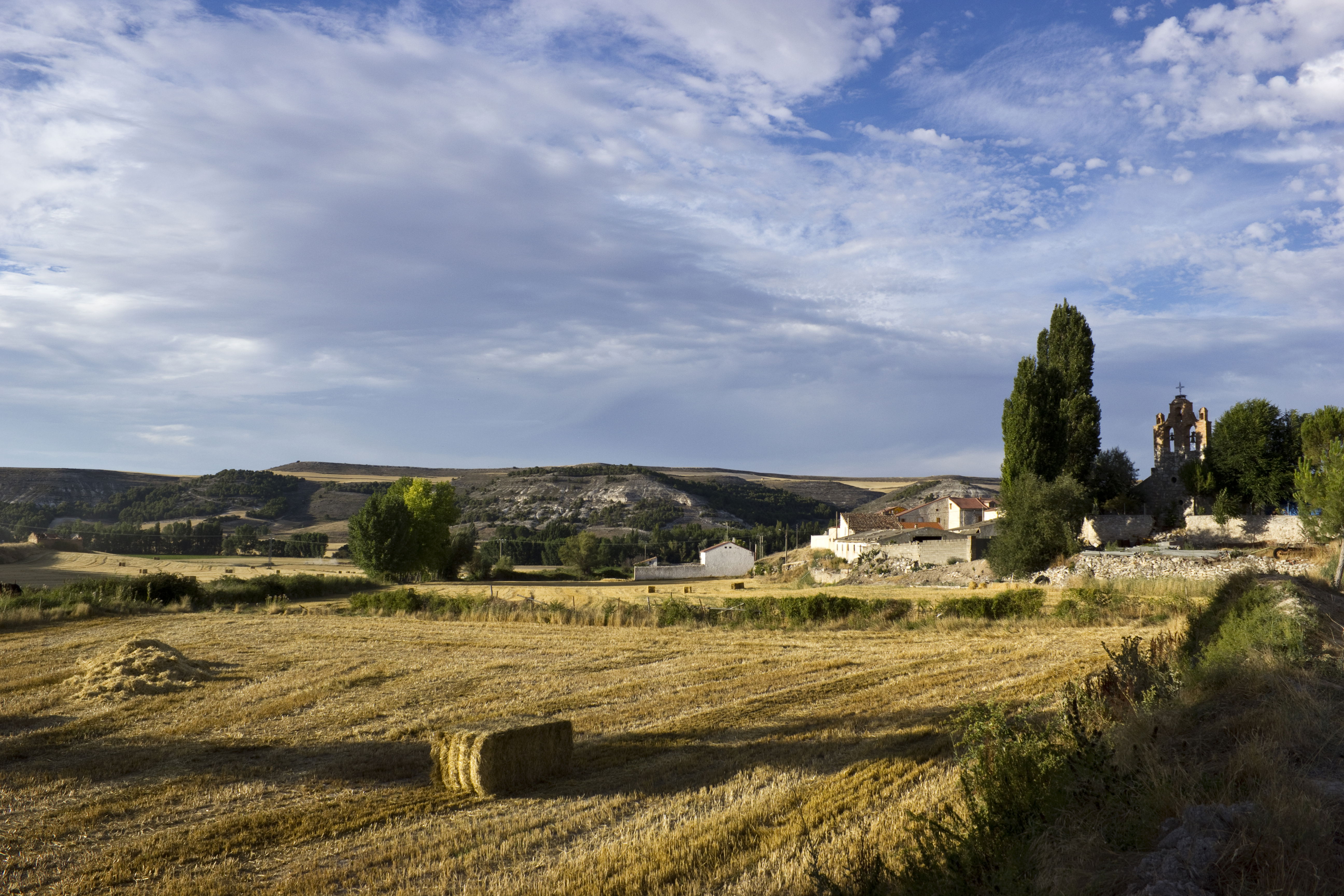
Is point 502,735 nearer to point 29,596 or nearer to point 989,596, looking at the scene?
point 989,596

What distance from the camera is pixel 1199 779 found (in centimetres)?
554

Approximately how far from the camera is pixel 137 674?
15297 millimetres

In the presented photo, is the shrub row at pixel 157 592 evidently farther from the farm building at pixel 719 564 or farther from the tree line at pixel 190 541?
the tree line at pixel 190 541

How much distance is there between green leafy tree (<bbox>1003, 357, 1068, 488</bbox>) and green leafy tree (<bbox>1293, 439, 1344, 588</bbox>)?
13281 millimetres

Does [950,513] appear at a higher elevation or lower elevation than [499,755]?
higher

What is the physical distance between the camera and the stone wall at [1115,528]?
54.4 m

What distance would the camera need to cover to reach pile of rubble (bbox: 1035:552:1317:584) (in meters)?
36.5

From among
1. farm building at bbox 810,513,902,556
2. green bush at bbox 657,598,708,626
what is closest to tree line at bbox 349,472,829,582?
farm building at bbox 810,513,902,556

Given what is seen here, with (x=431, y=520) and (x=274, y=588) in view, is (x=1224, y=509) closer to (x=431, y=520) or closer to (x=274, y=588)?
(x=274, y=588)

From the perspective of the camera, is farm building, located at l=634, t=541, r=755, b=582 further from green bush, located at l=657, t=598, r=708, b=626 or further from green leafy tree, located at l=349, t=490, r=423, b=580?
green bush, located at l=657, t=598, r=708, b=626

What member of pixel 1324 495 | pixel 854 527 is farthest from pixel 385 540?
pixel 1324 495

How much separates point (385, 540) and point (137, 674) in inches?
2018

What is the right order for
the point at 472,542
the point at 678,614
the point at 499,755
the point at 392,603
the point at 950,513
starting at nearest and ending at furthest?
the point at 499,755 < the point at 678,614 < the point at 392,603 < the point at 472,542 < the point at 950,513

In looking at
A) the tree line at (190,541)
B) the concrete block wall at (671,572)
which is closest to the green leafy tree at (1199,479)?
the concrete block wall at (671,572)
